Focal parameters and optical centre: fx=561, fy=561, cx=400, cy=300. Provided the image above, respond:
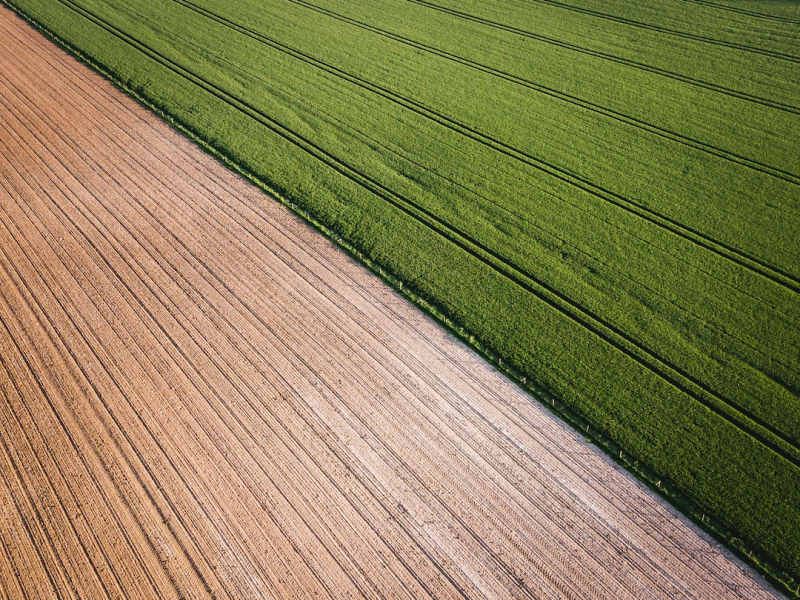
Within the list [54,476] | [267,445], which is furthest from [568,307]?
[54,476]

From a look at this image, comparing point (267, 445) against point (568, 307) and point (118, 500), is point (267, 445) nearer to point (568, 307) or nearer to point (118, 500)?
point (118, 500)

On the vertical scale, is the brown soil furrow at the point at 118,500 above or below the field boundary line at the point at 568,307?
below

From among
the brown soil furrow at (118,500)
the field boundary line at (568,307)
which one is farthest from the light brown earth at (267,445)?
the field boundary line at (568,307)

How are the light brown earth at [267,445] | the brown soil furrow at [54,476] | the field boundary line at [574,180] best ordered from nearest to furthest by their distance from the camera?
the light brown earth at [267,445], the brown soil furrow at [54,476], the field boundary line at [574,180]

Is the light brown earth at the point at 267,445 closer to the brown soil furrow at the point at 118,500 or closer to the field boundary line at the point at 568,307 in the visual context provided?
the brown soil furrow at the point at 118,500

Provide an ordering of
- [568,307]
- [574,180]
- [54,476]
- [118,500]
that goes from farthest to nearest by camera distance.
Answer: [574,180]
[568,307]
[54,476]
[118,500]

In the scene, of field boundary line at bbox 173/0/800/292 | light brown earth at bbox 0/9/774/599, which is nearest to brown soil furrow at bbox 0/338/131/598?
light brown earth at bbox 0/9/774/599

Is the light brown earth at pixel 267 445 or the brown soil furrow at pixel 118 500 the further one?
the brown soil furrow at pixel 118 500

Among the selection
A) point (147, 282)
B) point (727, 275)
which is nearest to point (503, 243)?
point (727, 275)
